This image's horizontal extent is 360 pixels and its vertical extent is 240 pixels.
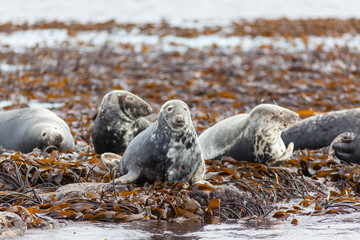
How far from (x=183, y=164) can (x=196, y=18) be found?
15.8m

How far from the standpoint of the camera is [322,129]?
764cm

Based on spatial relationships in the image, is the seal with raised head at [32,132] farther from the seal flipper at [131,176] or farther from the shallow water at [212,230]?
the shallow water at [212,230]

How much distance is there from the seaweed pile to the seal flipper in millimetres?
66

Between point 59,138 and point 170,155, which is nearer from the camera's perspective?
point 170,155

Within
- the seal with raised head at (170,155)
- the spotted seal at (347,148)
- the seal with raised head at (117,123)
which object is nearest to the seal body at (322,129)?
the spotted seal at (347,148)

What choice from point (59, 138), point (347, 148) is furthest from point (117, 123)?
point (347, 148)

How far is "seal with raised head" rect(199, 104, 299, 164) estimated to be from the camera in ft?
20.2

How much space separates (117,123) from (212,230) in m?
2.87

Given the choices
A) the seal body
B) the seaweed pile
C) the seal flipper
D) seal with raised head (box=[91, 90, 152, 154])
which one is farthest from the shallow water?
the seal body

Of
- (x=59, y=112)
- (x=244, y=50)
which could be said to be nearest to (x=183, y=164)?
(x=59, y=112)

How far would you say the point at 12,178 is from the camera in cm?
516

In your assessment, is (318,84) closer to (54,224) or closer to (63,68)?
(63,68)

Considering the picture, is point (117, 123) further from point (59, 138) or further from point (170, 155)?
point (170, 155)

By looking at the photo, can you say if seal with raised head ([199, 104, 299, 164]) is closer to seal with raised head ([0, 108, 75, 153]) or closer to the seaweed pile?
the seaweed pile
